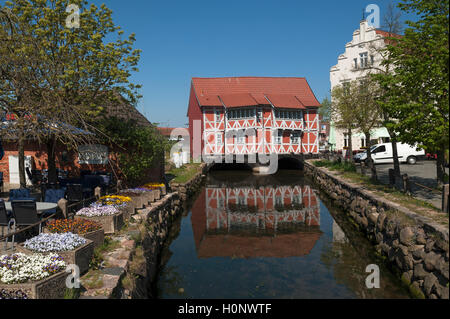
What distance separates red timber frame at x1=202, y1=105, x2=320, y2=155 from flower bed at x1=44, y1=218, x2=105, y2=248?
1016 inches

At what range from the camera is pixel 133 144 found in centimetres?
1323

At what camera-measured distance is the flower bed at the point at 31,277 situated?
3.98m

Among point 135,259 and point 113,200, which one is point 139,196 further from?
point 135,259

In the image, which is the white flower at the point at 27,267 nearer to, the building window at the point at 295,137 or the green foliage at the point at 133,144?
the green foliage at the point at 133,144

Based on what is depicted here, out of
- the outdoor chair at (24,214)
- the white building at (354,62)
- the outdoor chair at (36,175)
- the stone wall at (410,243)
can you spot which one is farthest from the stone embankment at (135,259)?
the white building at (354,62)

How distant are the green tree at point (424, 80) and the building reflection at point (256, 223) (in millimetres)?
4317

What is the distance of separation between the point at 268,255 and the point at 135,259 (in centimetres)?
397

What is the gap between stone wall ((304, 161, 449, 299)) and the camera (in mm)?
5703

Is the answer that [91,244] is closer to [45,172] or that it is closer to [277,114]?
[45,172]

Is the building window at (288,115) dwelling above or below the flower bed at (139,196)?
above

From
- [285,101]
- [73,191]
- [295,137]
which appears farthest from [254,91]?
[73,191]

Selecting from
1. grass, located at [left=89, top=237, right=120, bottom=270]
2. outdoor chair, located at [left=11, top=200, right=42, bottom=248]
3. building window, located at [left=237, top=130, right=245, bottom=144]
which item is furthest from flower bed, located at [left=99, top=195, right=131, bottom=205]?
building window, located at [left=237, top=130, right=245, bottom=144]
